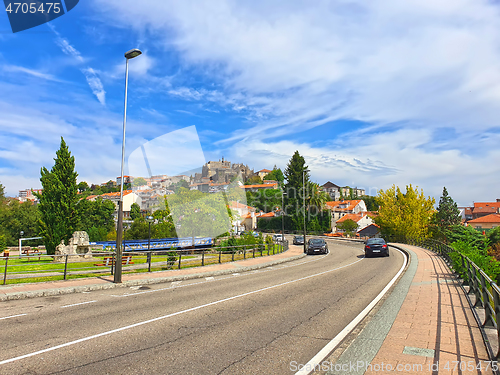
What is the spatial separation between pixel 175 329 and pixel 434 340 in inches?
200

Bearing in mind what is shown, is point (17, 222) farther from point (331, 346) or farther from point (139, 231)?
point (331, 346)

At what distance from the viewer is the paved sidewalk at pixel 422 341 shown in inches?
184

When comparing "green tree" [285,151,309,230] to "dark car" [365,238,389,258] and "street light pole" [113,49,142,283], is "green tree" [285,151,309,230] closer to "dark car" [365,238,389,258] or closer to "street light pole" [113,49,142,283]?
"dark car" [365,238,389,258]

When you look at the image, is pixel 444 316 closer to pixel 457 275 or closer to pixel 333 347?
pixel 333 347

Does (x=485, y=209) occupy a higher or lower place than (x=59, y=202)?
higher

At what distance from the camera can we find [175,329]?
22.8 feet

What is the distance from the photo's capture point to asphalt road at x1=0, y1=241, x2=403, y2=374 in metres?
5.08

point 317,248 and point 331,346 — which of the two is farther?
point 317,248

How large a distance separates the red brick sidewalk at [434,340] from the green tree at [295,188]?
66760 mm

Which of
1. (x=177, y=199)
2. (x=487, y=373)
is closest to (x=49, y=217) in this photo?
(x=177, y=199)

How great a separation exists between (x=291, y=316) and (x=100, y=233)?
78.4 m

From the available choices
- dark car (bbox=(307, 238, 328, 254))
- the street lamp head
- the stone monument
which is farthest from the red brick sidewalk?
the stone monument

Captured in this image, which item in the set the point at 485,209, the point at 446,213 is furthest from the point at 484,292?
the point at 485,209

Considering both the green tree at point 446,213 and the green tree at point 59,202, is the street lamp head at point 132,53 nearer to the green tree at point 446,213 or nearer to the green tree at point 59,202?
the green tree at point 59,202
